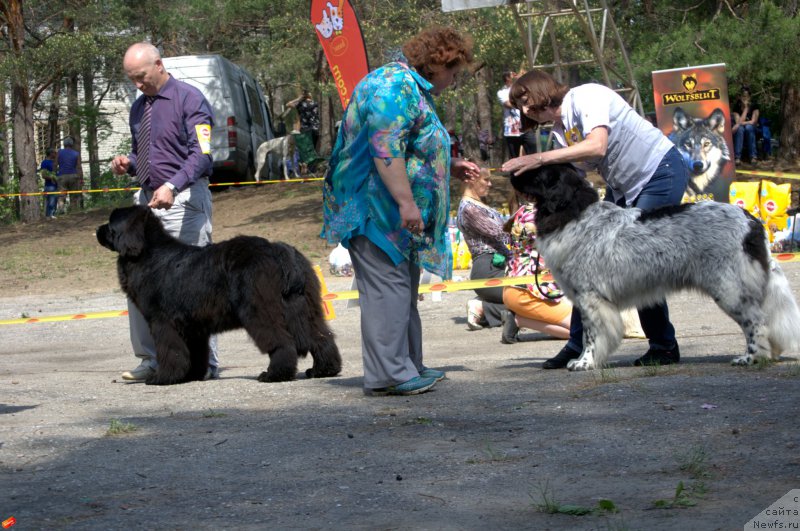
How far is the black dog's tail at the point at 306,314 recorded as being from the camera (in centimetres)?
683

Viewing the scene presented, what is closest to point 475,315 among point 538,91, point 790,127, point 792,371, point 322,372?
point 322,372

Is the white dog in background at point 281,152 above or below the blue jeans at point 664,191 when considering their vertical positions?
above

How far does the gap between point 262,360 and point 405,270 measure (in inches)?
146

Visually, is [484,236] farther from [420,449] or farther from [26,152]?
[26,152]

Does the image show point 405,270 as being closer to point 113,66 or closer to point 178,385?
point 178,385

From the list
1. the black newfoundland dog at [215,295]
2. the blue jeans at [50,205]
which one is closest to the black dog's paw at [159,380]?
the black newfoundland dog at [215,295]

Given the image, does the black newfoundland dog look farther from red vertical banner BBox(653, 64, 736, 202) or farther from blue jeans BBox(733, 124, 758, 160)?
blue jeans BBox(733, 124, 758, 160)

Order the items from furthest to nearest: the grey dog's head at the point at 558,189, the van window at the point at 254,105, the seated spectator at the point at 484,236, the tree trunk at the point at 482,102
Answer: the van window at the point at 254,105, the tree trunk at the point at 482,102, the seated spectator at the point at 484,236, the grey dog's head at the point at 558,189

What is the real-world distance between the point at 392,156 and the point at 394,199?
0.83 feet

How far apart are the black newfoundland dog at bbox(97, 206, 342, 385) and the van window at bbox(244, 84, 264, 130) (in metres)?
19.3

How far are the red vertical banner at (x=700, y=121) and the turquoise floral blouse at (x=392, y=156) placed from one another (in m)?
10.8

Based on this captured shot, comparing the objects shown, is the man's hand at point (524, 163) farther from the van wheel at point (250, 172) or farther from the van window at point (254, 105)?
the van window at point (254, 105)

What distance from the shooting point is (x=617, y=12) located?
2425cm

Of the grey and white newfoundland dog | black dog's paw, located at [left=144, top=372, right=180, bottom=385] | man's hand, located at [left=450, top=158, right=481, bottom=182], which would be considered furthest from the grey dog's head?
black dog's paw, located at [left=144, top=372, right=180, bottom=385]
